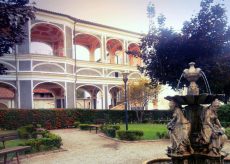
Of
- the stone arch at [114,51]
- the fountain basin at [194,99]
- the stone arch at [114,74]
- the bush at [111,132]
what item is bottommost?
the bush at [111,132]

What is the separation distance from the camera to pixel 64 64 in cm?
2856

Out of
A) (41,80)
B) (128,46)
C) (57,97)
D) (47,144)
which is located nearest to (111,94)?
Answer: (128,46)

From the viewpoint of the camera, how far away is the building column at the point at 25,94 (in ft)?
86.6

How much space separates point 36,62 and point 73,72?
421 cm

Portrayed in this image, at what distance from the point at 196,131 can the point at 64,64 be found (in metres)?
21.5

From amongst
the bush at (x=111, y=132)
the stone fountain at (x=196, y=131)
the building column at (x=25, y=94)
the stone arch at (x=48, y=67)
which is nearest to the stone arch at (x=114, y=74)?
the stone arch at (x=48, y=67)

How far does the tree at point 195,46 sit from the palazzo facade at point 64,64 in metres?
10.2

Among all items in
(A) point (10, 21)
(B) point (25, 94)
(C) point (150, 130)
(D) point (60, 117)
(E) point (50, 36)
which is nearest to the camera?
(A) point (10, 21)

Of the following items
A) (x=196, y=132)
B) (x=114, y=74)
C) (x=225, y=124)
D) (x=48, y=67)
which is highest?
(x=48, y=67)

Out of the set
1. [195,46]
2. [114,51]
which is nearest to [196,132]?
[195,46]

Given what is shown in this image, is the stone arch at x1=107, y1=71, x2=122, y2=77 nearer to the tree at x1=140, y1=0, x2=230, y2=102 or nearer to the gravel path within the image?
the tree at x1=140, y1=0, x2=230, y2=102

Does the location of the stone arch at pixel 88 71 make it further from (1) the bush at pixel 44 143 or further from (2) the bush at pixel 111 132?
(1) the bush at pixel 44 143

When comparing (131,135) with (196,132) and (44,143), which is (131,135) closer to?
(44,143)

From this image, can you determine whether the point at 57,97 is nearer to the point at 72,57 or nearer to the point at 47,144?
the point at 72,57
